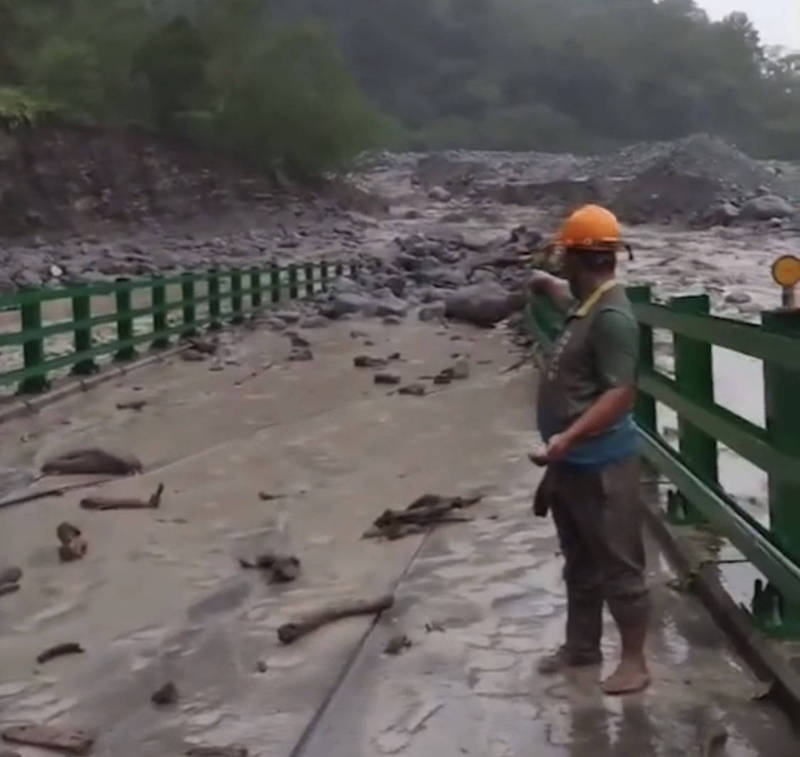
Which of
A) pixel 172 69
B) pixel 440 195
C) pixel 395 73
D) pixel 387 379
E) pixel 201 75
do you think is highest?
pixel 395 73

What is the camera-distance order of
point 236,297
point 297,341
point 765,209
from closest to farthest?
point 297,341 → point 236,297 → point 765,209

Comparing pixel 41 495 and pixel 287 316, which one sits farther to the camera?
pixel 287 316

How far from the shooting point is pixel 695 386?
21.0 ft

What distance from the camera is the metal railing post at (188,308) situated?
18.5 metres

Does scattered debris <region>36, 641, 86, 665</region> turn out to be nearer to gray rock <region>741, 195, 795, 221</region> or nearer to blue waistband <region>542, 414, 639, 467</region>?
blue waistband <region>542, 414, 639, 467</region>

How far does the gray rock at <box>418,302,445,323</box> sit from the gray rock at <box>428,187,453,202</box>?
44.2 m

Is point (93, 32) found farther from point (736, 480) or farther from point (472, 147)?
point (472, 147)

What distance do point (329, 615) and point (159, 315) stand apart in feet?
40.2

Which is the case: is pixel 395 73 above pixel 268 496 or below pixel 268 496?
above

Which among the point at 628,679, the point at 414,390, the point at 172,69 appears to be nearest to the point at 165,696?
the point at 628,679

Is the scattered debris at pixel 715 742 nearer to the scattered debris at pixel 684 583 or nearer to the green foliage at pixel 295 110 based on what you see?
the scattered debris at pixel 684 583

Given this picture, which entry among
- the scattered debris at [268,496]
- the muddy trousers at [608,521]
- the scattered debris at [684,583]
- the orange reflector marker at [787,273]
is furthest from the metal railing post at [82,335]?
the muddy trousers at [608,521]

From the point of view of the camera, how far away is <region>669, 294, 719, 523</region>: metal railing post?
20.6 ft

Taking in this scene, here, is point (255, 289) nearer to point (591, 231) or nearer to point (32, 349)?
point (32, 349)
